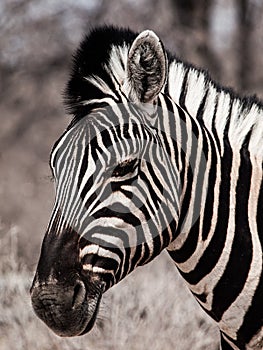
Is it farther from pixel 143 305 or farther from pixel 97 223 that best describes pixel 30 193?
pixel 97 223

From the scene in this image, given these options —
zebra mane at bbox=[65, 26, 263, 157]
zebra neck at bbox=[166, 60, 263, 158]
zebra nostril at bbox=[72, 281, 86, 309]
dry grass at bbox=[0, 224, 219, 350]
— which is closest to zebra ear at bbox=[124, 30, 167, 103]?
zebra mane at bbox=[65, 26, 263, 157]

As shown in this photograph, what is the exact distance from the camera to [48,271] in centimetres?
329

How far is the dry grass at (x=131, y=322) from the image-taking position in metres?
6.84

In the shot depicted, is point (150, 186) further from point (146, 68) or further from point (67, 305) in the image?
point (67, 305)

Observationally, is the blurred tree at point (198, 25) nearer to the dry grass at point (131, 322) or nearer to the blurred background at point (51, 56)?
the blurred background at point (51, 56)

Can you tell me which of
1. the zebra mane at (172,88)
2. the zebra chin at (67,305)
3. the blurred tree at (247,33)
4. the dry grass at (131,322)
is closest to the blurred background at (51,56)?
the blurred tree at (247,33)

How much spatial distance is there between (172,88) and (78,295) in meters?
1.23

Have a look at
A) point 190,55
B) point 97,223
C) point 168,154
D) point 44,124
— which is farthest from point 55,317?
point 44,124

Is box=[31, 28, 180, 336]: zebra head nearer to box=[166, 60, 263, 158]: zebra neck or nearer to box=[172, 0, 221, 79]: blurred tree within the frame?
box=[166, 60, 263, 158]: zebra neck

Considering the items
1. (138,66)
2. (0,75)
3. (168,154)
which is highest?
(0,75)

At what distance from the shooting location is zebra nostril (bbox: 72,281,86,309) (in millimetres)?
3310

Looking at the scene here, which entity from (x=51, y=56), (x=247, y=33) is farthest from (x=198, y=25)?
(x=51, y=56)

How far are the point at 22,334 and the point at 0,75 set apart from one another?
928 centimetres

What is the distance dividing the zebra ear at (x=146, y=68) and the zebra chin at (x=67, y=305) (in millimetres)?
941
